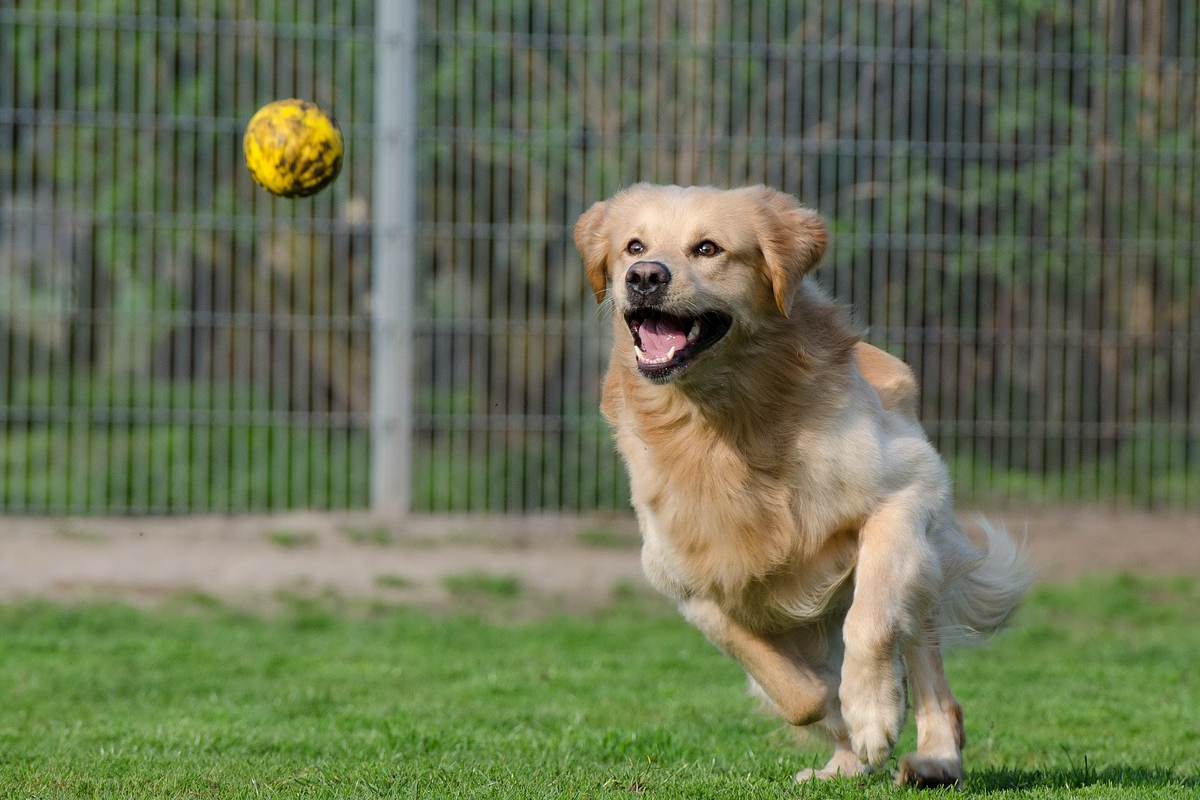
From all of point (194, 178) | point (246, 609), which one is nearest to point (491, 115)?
point (194, 178)

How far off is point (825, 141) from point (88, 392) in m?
4.65

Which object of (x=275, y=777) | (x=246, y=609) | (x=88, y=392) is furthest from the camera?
(x=88, y=392)

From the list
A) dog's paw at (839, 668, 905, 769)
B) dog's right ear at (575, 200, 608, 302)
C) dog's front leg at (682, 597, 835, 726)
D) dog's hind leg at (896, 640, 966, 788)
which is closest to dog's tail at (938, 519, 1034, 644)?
dog's hind leg at (896, 640, 966, 788)

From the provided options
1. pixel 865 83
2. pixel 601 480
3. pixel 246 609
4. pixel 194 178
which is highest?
pixel 865 83

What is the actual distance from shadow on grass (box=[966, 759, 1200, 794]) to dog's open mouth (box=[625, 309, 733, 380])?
140 cm

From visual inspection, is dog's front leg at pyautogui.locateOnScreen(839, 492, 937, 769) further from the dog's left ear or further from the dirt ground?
the dirt ground

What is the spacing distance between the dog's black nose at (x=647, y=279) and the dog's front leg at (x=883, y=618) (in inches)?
33.6

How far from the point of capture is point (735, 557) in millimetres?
4578

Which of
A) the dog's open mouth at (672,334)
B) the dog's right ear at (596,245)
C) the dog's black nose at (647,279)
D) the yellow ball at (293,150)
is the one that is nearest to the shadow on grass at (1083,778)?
the dog's open mouth at (672,334)

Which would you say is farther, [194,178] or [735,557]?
[194,178]

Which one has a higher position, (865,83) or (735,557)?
(865,83)

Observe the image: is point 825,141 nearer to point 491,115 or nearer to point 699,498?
point 491,115

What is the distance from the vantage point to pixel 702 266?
15.1ft

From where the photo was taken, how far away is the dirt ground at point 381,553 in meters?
9.14
